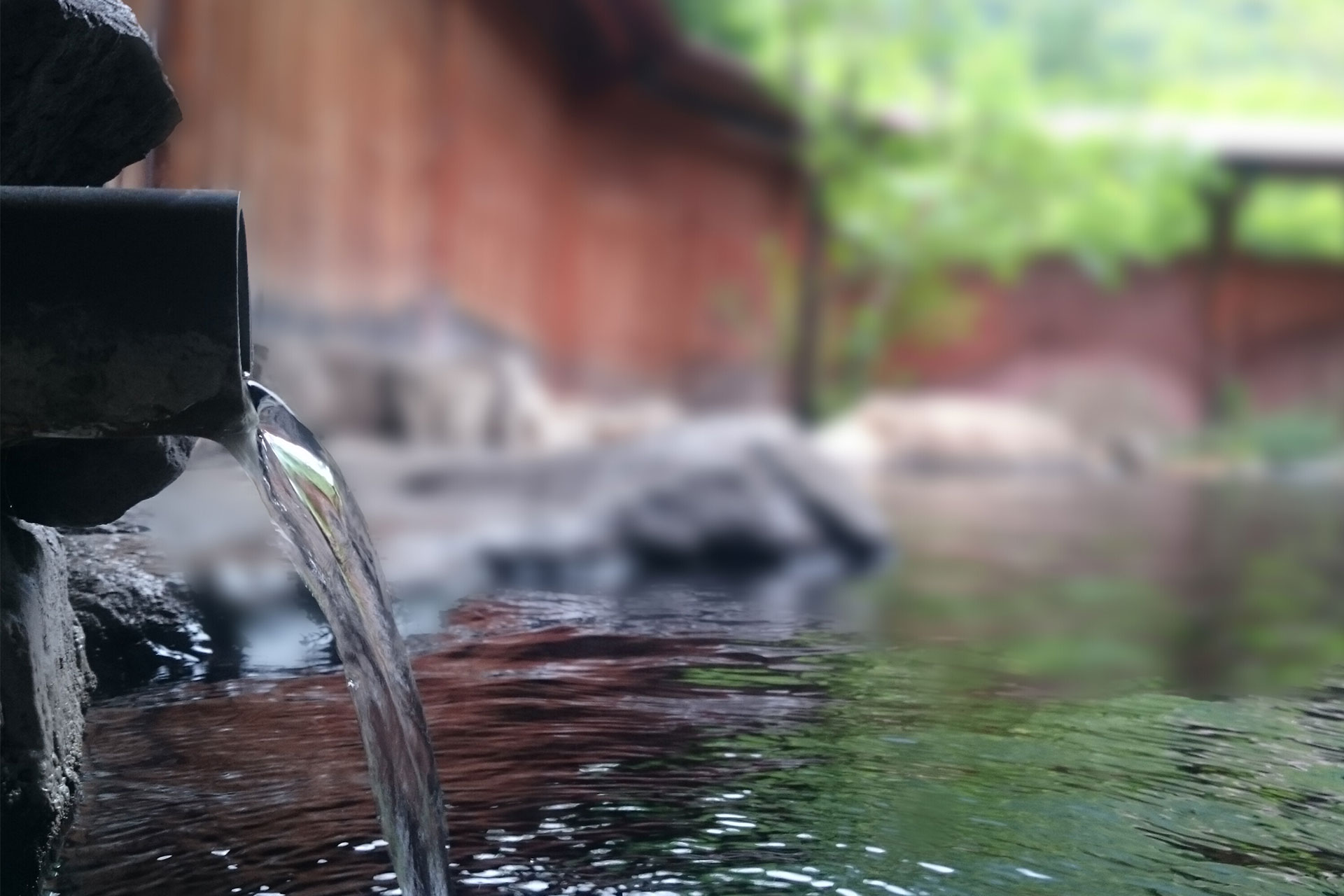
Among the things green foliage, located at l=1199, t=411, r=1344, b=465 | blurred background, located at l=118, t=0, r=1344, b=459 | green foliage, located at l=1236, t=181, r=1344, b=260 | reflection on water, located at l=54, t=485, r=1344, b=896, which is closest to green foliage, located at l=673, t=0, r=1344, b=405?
blurred background, located at l=118, t=0, r=1344, b=459

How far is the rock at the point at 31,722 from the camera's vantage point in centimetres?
132

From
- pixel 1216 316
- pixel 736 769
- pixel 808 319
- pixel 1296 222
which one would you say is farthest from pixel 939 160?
pixel 736 769

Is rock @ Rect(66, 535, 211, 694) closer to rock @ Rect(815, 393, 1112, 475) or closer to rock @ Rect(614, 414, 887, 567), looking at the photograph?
rock @ Rect(614, 414, 887, 567)

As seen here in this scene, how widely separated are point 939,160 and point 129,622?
1041 cm

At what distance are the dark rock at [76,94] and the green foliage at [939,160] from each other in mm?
9453

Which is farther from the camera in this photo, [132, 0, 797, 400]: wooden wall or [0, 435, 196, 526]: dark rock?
[132, 0, 797, 400]: wooden wall

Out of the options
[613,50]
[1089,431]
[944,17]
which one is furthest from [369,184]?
[1089,431]

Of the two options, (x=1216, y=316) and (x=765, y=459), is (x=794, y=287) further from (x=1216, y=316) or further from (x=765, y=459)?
(x=765, y=459)

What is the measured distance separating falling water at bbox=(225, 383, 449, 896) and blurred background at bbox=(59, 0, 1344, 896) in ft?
0.23

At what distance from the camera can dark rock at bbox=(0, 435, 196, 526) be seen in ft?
4.58

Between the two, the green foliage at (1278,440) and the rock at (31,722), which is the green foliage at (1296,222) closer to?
the green foliage at (1278,440)

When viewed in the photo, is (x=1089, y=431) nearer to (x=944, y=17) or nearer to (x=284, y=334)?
(x=944, y=17)

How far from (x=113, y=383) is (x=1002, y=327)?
14.8 meters

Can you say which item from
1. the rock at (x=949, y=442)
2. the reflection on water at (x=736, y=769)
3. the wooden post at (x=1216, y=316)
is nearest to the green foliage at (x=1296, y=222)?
the wooden post at (x=1216, y=316)
